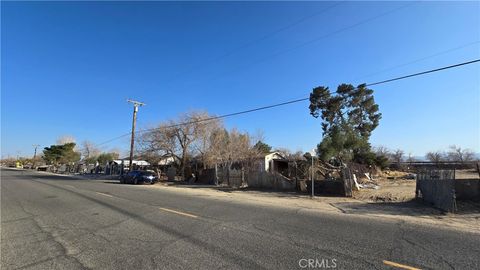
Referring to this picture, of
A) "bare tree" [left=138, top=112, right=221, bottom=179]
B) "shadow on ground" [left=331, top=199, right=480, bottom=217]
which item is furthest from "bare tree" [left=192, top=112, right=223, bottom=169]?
"shadow on ground" [left=331, top=199, right=480, bottom=217]

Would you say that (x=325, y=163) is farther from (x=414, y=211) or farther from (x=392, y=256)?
(x=392, y=256)

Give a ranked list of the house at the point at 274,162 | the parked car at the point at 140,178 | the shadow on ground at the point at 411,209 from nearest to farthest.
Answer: the shadow on ground at the point at 411,209
the parked car at the point at 140,178
the house at the point at 274,162

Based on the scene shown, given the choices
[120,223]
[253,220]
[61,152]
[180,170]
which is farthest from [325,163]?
[61,152]

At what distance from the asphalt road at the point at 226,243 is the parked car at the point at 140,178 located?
2349 cm

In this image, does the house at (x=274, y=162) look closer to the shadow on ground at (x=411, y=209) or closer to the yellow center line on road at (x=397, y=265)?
the shadow on ground at (x=411, y=209)

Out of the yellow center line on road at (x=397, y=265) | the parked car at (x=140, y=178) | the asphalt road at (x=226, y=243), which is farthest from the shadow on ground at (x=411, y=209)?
the parked car at (x=140, y=178)

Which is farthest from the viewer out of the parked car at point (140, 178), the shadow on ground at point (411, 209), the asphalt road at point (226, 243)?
the parked car at point (140, 178)

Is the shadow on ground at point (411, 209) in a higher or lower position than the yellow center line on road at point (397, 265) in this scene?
higher

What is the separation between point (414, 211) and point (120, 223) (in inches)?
415

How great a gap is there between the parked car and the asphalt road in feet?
77.1

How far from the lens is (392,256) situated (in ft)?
19.1

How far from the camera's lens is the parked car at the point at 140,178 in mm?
33969

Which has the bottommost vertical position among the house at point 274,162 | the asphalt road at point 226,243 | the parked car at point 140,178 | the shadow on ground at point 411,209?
→ the asphalt road at point 226,243

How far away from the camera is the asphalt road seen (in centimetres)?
561
